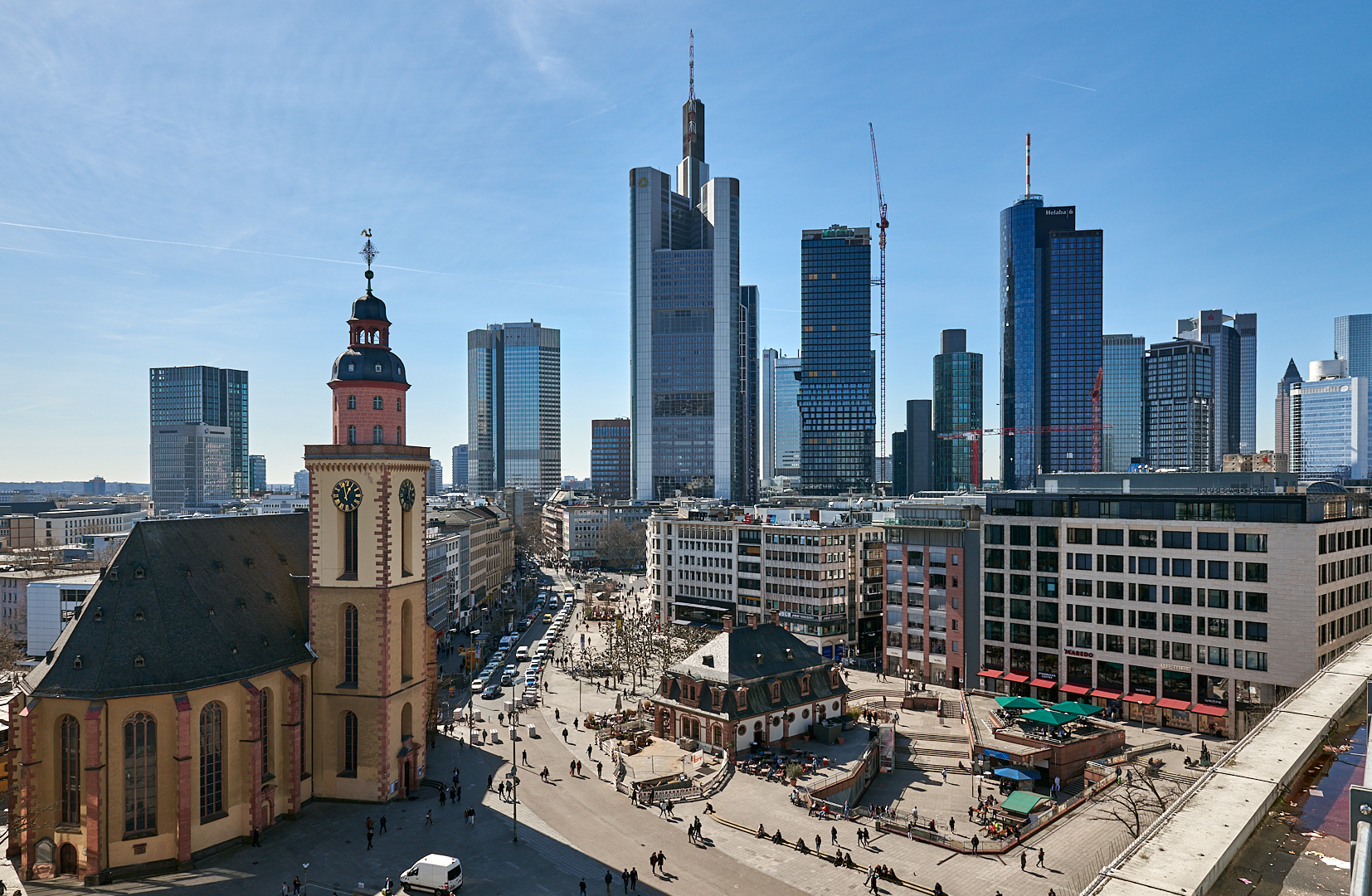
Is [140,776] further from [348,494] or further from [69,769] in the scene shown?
[348,494]

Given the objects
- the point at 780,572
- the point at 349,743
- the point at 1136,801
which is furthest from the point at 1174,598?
the point at 349,743

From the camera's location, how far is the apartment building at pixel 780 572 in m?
125

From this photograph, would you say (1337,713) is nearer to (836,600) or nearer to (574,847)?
(574,847)

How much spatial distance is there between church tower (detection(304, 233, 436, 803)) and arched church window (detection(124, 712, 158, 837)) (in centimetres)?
1191

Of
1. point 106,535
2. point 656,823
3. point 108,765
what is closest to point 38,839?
point 108,765

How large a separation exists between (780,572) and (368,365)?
3167 inches

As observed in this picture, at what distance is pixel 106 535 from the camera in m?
145

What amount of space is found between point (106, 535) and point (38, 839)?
371ft

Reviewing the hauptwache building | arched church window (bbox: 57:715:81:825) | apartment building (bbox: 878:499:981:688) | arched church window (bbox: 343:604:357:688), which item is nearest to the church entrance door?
the hauptwache building

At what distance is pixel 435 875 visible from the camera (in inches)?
1842

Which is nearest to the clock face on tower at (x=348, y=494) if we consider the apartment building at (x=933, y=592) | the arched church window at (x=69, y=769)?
the arched church window at (x=69, y=769)

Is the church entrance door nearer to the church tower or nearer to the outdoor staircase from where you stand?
the church tower

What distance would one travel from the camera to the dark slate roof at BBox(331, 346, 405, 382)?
62844 mm

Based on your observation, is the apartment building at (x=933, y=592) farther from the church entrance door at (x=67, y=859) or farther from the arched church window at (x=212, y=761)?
the church entrance door at (x=67, y=859)
